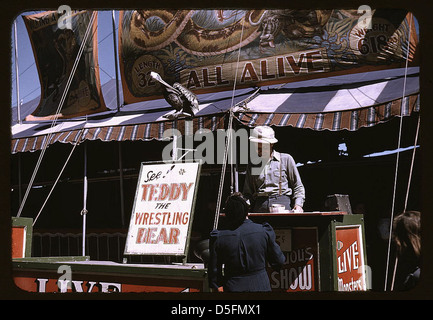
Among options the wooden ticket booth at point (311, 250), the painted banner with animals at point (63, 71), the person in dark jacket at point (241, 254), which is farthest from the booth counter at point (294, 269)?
the painted banner with animals at point (63, 71)

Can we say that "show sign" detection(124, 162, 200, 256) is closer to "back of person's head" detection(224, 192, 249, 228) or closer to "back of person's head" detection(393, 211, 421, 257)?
"back of person's head" detection(224, 192, 249, 228)

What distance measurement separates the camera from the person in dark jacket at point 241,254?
3074 mm

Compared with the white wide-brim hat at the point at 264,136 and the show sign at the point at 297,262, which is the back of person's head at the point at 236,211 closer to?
the show sign at the point at 297,262

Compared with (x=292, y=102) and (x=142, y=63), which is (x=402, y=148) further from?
(x=142, y=63)

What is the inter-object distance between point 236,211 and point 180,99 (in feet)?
8.91

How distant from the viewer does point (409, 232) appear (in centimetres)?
298

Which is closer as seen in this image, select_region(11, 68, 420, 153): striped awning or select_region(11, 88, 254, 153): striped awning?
select_region(11, 68, 420, 153): striped awning

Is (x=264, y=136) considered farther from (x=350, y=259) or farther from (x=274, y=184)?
(x=350, y=259)

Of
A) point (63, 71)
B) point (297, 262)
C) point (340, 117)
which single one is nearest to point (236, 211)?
point (297, 262)

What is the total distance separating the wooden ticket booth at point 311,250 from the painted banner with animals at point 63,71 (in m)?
5.12

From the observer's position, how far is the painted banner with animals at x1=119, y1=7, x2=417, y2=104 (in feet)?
19.8

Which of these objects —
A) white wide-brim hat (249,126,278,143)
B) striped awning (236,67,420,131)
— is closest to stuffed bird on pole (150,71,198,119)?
striped awning (236,67,420,131)

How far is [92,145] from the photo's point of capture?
863 cm

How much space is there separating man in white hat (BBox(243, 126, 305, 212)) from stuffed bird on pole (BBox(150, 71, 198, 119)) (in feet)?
5.67
